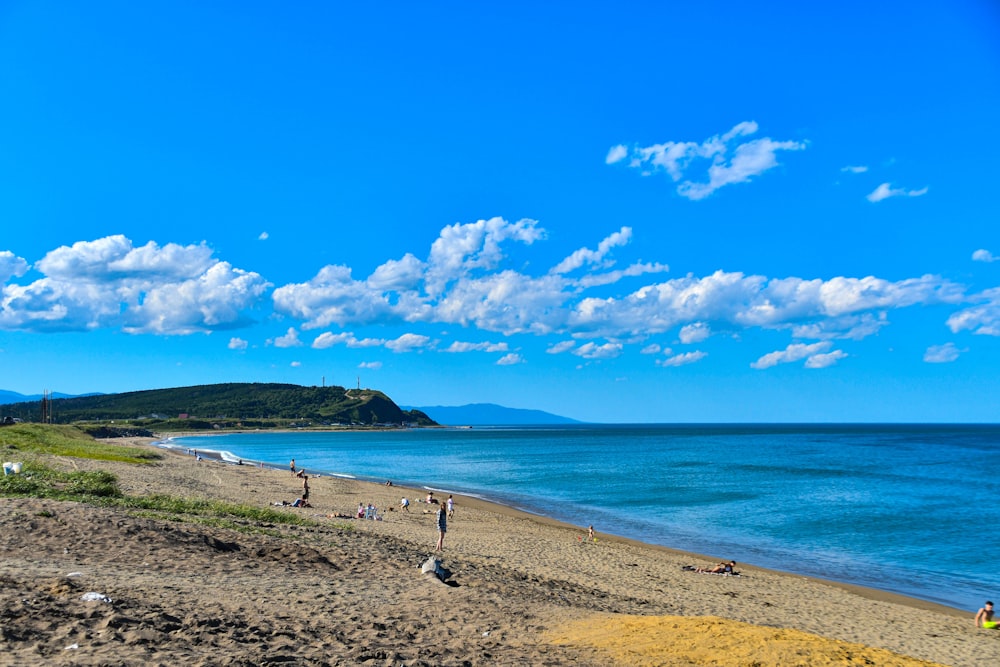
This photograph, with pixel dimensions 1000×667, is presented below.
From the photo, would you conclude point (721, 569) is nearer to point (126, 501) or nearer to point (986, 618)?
point (986, 618)

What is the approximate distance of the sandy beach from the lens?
9391 mm

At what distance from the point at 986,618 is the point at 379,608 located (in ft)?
59.6

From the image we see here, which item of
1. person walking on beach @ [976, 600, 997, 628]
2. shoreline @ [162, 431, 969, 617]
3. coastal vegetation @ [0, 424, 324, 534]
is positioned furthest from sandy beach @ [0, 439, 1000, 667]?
coastal vegetation @ [0, 424, 324, 534]

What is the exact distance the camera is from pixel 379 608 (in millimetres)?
12609

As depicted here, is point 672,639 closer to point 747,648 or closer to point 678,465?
point 747,648

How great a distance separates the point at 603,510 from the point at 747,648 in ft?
118

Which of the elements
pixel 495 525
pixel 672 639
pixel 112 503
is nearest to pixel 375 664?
pixel 672 639

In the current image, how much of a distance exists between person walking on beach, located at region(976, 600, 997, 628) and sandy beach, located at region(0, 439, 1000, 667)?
428 millimetres

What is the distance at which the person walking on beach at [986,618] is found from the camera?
19188 mm

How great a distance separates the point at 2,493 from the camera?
62.8 feet

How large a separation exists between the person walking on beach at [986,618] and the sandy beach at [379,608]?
428 millimetres

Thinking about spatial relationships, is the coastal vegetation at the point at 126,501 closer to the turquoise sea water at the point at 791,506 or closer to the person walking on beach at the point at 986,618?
the turquoise sea water at the point at 791,506

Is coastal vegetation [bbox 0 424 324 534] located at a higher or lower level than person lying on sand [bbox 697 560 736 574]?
higher

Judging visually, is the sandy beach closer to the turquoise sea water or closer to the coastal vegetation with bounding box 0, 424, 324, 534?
the coastal vegetation with bounding box 0, 424, 324, 534
